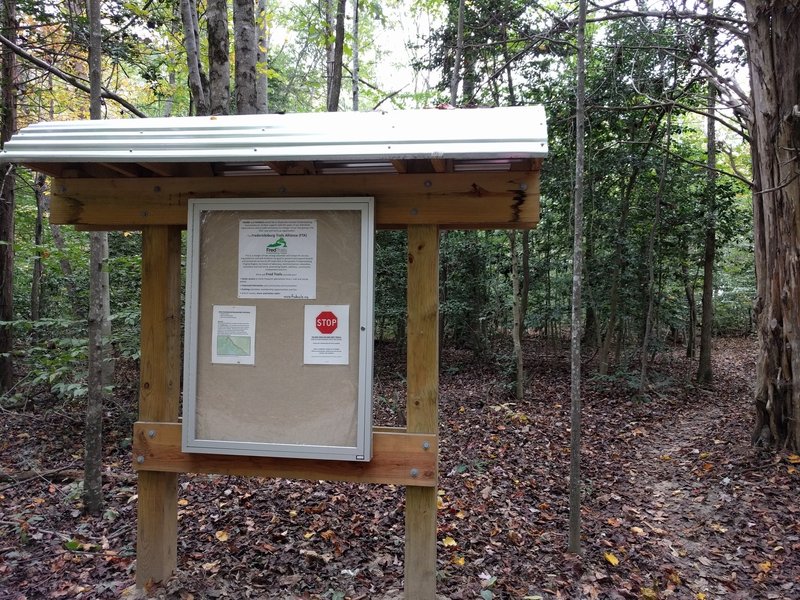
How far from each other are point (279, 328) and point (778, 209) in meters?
5.91

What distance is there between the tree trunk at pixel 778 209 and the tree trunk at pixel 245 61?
18.2 ft

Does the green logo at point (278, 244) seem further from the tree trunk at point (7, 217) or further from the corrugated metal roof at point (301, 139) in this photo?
the tree trunk at point (7, 217)

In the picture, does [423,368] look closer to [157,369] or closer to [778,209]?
[157,369]

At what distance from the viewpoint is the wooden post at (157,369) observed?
3020 mm

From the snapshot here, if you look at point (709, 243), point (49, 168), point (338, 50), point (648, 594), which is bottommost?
point (648, 594)

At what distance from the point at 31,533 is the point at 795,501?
6.36m

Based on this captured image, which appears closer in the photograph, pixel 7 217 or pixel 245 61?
pixel 245 61

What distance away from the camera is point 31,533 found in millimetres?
3773

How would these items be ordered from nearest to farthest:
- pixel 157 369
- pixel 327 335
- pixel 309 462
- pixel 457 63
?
pixel 327 335, pixel 309 462, pixel 157 369, pixel 457 63

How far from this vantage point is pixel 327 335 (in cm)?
275

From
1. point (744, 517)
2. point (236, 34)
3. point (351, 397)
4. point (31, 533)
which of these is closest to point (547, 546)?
point (744, 517)

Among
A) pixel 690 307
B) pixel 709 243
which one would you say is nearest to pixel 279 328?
pixel 709 243

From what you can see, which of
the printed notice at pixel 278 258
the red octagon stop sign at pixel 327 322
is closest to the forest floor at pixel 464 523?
the red octagon stop sign at pixel 327 322

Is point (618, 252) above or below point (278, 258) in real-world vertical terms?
above
